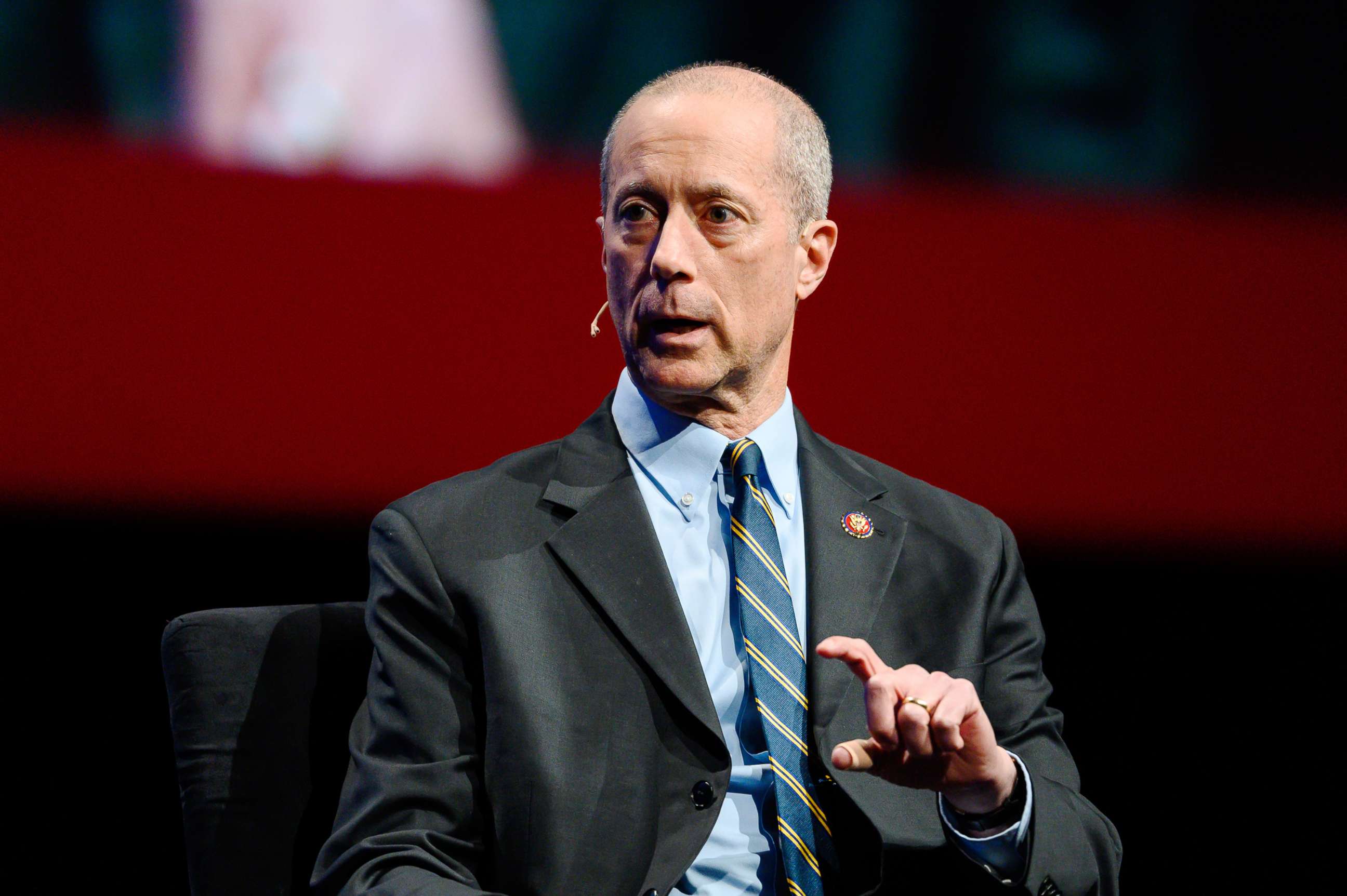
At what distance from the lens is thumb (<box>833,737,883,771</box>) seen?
118cm

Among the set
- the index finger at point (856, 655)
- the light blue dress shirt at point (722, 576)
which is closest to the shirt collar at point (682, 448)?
the light blue dress shirt at point (722, 576)

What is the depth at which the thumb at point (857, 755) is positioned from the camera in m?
1.18

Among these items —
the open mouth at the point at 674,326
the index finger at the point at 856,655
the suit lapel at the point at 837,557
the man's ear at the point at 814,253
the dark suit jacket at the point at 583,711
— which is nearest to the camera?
the index finger at the point at 856,655

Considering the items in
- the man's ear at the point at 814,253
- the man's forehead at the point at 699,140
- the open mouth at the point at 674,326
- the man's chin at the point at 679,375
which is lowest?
the man's chin at the point at 679,375

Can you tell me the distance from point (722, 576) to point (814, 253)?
0.55 metres

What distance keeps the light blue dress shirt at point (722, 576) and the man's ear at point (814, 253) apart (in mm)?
177

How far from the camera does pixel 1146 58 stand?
2422mm

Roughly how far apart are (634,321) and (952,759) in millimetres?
704

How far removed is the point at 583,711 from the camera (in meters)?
1.42

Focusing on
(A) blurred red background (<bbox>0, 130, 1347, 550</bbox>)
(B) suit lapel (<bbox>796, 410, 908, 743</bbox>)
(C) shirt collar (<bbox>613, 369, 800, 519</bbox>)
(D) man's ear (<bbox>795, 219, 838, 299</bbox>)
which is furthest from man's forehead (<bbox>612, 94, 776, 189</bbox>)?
(A) blurred red background (<bbox>0, 130, 1347, 550</bbox>)

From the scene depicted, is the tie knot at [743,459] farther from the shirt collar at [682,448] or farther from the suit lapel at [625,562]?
the suit lapel at [625,562]

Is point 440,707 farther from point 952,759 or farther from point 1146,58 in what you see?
point 1146,58

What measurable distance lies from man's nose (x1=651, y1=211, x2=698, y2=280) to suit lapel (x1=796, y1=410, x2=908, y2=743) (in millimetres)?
343

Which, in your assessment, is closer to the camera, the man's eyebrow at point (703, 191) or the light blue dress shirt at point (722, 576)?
the light blue dress shirt at point (722, 576)
